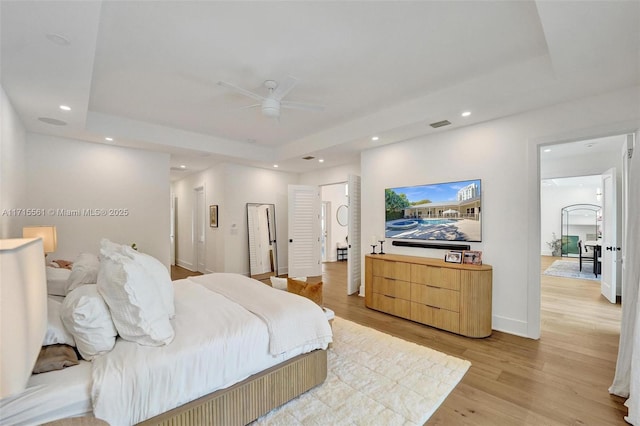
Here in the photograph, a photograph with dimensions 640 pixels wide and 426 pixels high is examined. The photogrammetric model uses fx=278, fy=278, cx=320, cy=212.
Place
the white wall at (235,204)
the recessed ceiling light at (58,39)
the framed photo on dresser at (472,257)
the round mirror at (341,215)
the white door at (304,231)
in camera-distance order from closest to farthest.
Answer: the recessed ceiling light at (58,39), the framed photo on dresser at (472,257), the white wall at (235,204), the white door at (304,231), the round mirror at (341,215)

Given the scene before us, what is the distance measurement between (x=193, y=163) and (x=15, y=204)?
304 cm

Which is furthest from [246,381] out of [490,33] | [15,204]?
[15,204]

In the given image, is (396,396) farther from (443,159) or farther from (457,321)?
(443,159)

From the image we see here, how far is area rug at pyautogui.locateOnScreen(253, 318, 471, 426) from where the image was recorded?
1.92 m

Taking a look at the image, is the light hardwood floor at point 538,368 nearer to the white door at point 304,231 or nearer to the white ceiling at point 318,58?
the white door at point 304,231

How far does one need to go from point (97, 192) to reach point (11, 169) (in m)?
1.43

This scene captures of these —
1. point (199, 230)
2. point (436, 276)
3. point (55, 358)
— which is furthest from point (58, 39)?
point (199, 230)

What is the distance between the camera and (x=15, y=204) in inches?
125

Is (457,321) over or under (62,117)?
under

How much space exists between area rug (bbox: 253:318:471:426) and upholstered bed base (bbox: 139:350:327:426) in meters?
0.10

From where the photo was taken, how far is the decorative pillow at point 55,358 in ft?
4.53

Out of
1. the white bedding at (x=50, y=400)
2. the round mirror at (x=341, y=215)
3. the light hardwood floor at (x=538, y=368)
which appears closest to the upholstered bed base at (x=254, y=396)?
the white bedding at (x=50, y=400)

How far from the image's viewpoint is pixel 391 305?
12.8ft

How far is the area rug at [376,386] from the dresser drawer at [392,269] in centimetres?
93
